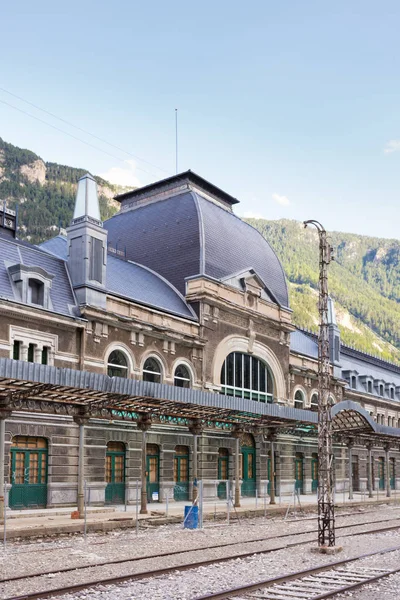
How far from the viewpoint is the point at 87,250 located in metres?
33.5

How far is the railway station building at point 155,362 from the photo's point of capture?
28.7 m

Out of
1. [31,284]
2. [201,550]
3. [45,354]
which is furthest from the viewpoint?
[31,284]

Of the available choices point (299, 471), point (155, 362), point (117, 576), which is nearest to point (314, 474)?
point (299, 471)

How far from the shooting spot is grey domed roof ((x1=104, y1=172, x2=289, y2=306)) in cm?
4175

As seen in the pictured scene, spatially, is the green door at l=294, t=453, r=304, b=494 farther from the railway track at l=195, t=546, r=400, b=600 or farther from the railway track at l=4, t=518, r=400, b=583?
the railway track at l=195, t=546, r=400, b=600

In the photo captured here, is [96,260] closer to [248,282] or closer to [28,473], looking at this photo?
[28,473]

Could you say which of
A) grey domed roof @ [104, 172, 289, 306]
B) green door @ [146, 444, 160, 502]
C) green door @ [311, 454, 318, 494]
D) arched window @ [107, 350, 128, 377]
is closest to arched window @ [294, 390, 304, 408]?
green door @ [311, 454, 318, 494]

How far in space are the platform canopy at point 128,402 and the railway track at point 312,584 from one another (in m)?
10.3

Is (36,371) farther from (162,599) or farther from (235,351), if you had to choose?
(235,351)

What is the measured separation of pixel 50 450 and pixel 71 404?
17.2 feet

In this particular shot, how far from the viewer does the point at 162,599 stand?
13.0 meters

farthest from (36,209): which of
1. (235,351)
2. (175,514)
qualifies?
(175,514)

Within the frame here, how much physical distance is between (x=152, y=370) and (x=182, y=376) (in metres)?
2.46

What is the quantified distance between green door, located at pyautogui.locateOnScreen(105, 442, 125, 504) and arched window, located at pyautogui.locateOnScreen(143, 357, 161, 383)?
3.58m
